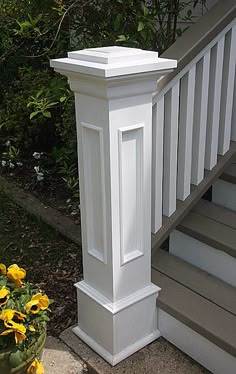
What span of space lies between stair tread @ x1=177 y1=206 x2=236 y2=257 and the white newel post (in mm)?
368

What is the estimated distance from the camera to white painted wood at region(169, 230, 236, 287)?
2.27m

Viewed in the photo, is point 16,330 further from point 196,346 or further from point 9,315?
point 196,346

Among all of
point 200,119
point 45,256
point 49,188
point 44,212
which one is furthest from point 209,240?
point 49,188

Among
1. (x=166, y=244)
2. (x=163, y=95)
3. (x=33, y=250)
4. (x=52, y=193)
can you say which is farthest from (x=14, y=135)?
(x=163, y=95)

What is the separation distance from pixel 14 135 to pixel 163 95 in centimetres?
285

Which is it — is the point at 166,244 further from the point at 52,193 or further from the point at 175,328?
the point at 52,193

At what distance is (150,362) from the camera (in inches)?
82.5

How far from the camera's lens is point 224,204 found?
103 inches

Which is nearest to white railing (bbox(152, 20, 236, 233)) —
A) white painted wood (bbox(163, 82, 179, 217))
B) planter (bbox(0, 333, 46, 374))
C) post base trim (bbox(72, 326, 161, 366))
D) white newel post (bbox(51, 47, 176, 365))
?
white painted wood (bbox(163, 82, 179, 217))

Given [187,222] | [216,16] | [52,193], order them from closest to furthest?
[216,16] → [187,222] → [52,193]

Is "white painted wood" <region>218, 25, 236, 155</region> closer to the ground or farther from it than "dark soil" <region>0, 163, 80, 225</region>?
farther from it

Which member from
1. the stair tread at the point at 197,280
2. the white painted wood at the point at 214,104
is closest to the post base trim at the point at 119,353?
the stair tread at the point at 197,280

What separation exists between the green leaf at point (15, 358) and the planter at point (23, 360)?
0.04ft

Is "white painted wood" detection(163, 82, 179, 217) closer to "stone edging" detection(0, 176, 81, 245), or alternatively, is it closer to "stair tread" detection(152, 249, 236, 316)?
"stair tread" detection(152, 249, 236, 316)
